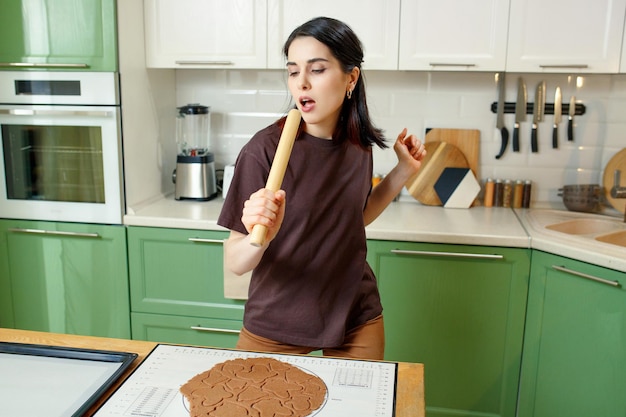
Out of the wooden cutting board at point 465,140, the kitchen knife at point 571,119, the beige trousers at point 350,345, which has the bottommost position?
the beige trousers at point 350,345

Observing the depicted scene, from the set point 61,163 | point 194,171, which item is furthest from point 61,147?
point 194,171

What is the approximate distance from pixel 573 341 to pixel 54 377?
171 cm

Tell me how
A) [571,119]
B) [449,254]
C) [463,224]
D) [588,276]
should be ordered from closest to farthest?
[588,276] → [449,254] → [463,224] → [571,119]

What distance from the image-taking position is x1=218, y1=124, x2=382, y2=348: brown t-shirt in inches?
57.2

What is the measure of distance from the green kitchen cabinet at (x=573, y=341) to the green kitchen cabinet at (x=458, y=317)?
0.05m

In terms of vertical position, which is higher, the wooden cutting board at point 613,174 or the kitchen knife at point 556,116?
the kitchen knife at point 556,116

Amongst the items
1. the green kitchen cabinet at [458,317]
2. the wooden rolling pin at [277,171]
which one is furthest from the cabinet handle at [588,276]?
the wooden rolling pin at [277,171]

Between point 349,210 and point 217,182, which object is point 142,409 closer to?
point 349,210

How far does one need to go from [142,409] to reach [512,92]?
2.24 meters

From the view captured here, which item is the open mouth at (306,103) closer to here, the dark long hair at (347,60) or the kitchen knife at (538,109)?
the dark long hair at (347,60)

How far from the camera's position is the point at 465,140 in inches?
108

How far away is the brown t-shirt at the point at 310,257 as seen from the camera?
145cm

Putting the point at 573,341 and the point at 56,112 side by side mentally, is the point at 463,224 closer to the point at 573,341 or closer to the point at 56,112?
the point at 573,341

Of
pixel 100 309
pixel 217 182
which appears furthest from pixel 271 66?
pixel 100 309
